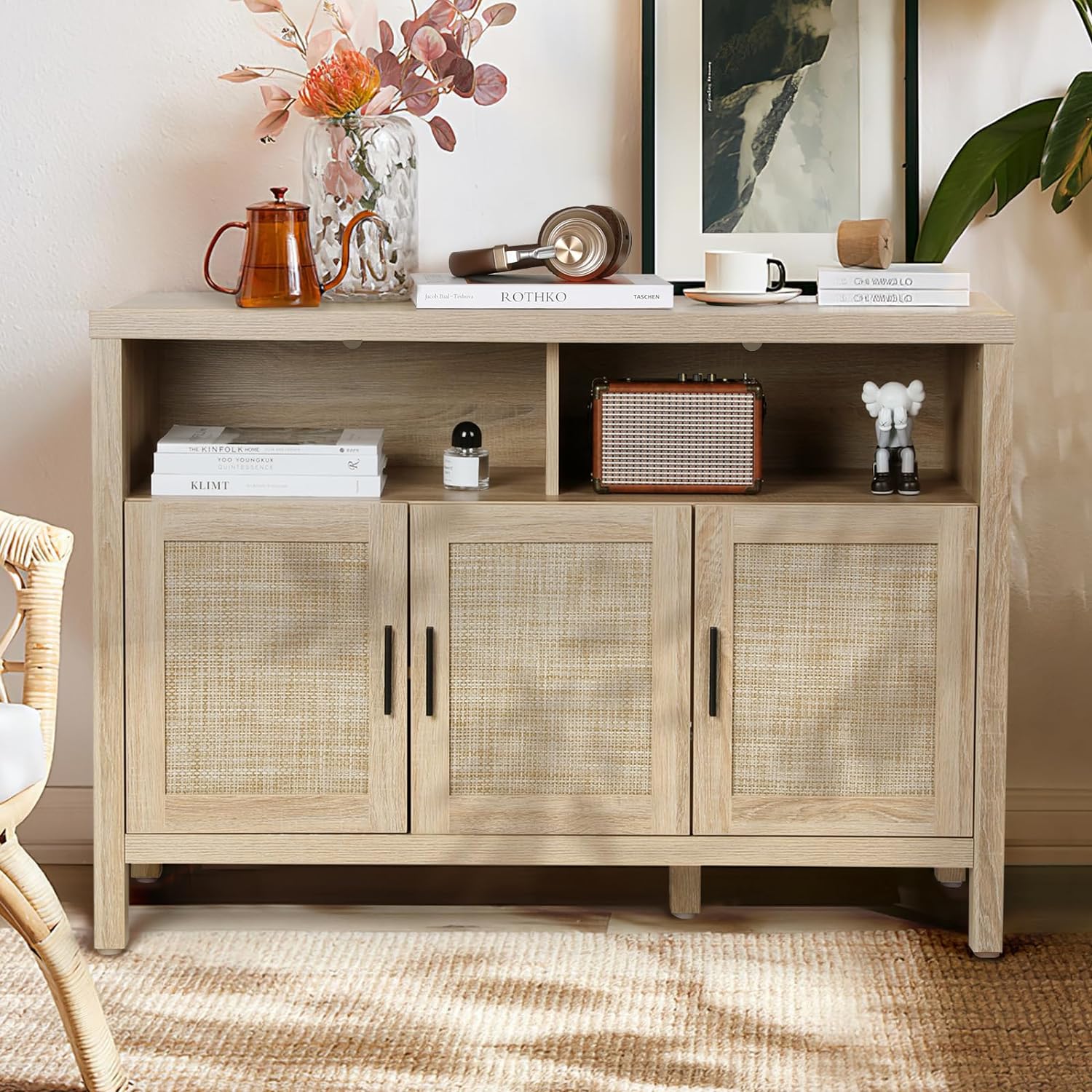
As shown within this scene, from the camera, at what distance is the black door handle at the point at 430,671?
2117 mm

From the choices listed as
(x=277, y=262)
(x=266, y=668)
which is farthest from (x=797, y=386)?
(x=266, y=668)

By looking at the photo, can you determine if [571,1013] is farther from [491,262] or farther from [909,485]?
[491,262]

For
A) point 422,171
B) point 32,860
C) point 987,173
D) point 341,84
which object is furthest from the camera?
point 422,171

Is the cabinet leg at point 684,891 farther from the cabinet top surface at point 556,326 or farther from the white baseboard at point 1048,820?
the cabinet top surface at point 556,326

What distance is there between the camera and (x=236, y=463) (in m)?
2.12

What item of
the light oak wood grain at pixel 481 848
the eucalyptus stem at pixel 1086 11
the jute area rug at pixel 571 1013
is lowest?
the jute area rug at pixel 571 1013

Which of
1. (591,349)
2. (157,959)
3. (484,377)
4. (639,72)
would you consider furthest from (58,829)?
(639,72)

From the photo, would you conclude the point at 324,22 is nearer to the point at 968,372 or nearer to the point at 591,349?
the point at 591,349

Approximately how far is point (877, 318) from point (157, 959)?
140cm

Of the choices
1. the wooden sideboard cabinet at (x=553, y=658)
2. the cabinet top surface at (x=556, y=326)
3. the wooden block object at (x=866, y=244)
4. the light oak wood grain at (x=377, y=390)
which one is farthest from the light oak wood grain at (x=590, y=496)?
the wooden block object at (x=866, y=244)

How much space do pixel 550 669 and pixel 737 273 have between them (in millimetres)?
653

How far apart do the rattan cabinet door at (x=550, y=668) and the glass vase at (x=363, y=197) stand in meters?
0.42

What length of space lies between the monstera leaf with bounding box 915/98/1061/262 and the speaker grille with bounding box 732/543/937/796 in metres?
0.57

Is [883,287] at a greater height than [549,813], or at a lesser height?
greater
